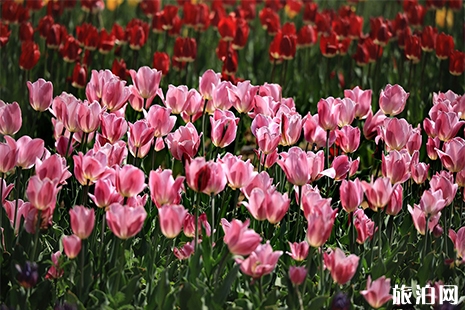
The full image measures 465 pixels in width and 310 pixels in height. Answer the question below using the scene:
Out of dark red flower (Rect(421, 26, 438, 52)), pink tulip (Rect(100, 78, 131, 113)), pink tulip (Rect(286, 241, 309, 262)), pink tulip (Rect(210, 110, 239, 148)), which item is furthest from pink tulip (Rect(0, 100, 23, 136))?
dark red flower (Rect(421, 26, 438, 52))

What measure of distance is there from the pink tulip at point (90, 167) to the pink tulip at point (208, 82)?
2.86ft

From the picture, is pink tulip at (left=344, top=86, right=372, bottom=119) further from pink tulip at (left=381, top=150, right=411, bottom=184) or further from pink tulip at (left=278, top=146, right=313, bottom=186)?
pink tulip at (left=278, top=146, right=313, bottom=186)

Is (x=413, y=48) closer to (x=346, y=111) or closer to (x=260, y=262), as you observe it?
(x=346, y=111)

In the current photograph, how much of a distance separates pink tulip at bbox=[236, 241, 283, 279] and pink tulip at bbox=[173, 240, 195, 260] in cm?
31

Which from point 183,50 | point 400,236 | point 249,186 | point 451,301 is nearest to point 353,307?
point 451,301

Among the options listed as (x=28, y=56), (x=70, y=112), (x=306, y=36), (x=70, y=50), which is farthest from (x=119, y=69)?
(x=70, y=112)

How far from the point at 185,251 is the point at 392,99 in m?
1.30

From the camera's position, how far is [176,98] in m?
3.15

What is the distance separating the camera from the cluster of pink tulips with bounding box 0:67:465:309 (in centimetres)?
227

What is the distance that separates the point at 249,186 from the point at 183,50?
210 cm

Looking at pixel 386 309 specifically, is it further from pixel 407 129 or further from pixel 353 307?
pixel 407 129

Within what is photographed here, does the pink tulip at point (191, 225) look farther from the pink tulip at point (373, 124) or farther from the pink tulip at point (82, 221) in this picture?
the pink tulip at point (373, 124)

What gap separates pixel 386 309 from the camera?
247 centimetres

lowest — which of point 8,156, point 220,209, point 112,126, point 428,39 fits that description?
point 428,39
